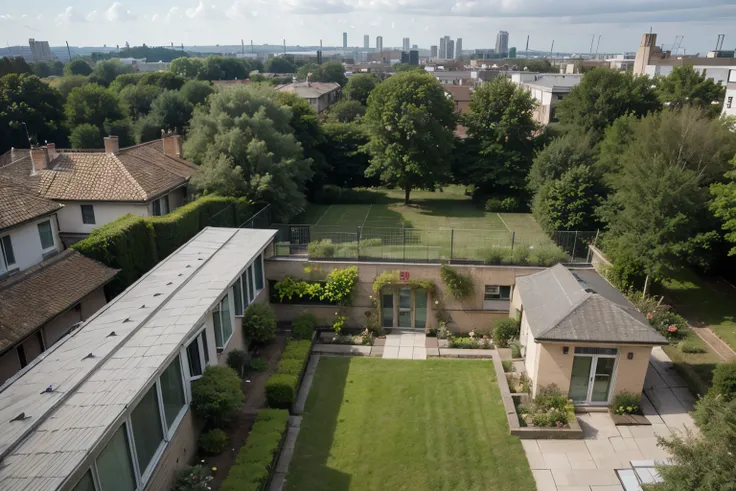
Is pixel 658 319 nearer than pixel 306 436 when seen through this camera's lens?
No

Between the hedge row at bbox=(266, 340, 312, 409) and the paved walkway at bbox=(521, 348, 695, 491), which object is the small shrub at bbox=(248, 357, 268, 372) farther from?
the paved walkway at bbox=(521, 348, 695, 491)

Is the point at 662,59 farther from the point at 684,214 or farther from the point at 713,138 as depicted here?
the point at 684,214

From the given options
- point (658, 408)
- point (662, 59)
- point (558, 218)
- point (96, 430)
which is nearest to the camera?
point (96, 430)

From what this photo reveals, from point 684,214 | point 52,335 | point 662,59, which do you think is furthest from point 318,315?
point 662,59

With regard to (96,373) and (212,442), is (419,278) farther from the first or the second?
(96,373)

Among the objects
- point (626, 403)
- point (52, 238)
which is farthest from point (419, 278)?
point (52, 238)
